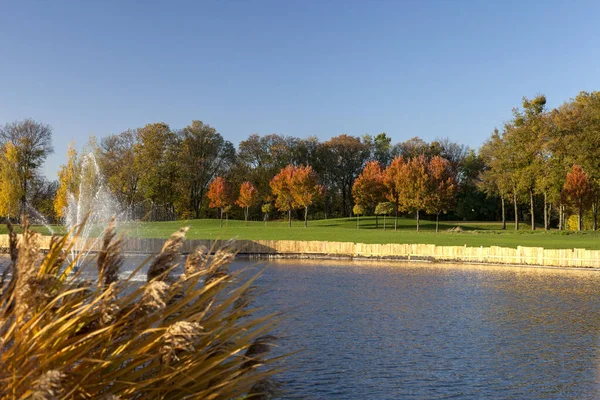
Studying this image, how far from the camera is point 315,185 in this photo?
65.1 meters

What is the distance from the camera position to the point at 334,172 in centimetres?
8706

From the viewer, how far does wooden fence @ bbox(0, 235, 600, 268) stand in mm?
34250

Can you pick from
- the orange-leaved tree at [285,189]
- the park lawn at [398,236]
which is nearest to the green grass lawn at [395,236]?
the park lawn at [398,236]

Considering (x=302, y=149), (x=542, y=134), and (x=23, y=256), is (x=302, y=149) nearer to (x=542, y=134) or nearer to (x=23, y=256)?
(x=542, y=134)

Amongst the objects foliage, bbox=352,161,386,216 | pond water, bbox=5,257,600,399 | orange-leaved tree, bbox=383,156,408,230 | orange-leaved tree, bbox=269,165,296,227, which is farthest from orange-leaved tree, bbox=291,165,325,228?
pond water, bbox=5,257,600,399

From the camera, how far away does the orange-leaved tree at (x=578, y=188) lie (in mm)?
53938

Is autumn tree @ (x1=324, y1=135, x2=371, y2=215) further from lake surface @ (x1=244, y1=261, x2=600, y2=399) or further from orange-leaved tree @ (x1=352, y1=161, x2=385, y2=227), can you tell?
lake surface @ (x1=244, y1=261, x2=600, y2=399)

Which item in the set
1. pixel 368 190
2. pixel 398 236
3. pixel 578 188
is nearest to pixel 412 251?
pixel 398 236

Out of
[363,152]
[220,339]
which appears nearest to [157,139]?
[363,152]

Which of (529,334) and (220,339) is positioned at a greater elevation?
(220,339)

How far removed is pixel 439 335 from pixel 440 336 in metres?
0.13

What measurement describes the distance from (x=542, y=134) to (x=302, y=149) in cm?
3476

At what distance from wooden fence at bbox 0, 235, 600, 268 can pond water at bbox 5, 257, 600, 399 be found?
298cm

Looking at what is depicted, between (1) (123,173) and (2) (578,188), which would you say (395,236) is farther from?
(1) (123,173)
